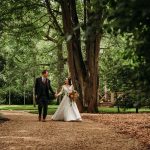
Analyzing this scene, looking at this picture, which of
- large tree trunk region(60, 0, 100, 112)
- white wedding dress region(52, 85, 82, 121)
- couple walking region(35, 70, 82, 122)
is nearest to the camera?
couple walking region(35, 70, 82, 122)

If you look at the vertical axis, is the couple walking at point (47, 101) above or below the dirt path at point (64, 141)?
above

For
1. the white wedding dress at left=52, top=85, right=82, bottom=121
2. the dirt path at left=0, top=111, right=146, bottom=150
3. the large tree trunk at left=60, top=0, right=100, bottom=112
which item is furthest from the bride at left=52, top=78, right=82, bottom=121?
the large tree trunk at left=60, top=0, right=100, bottom=112

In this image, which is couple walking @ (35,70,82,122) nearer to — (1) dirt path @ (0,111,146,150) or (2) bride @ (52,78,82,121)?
(2) bride @ (52,78,82,121)

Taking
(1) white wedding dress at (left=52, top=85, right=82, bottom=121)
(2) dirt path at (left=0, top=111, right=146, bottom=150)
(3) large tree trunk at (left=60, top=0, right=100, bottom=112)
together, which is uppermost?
(3) large tree trunk at (left=60, top=0, right=100, bottom=112)

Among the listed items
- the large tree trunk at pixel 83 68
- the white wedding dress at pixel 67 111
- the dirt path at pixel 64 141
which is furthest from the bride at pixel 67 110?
the large tree trunk at pixel 83 68

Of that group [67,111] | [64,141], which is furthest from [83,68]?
[64,141]

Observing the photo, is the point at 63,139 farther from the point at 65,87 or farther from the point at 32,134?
the point at 65,87

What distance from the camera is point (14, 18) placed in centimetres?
2712

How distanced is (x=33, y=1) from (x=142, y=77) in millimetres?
22963

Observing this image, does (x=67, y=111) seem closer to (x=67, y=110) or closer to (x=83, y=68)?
(x=67, y=110)

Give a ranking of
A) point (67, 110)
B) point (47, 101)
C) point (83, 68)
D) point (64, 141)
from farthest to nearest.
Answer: point (83, 68) → point (67, 110) → point (47, 101) → point (64, 141)

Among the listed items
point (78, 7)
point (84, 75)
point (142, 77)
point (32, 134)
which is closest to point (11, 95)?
point (78, 7)

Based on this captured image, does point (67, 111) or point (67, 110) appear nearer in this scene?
point (67, 111)

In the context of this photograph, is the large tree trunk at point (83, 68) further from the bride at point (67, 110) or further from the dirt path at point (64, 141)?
the dirt path at point (64, 141)
